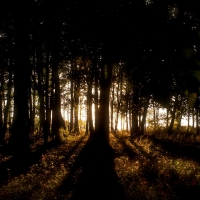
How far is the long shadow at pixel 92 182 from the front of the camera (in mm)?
8009

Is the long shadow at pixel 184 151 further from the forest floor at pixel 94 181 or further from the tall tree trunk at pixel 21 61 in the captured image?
the tall tree trunk at pixel 21 61

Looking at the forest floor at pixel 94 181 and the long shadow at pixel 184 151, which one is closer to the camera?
the forest floor at pixel 94 181

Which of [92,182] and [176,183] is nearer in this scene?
[176,183]

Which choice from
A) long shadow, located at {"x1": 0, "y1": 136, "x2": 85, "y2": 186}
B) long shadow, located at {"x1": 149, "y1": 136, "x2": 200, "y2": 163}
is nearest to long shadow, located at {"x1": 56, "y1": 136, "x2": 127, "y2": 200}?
long shadow, located at {"x1": 0, "y1": 136, "x2": 85, "y2": 186}

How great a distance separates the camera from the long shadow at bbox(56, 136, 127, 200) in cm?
801

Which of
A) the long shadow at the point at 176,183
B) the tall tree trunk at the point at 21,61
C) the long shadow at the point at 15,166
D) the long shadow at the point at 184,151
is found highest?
the tall tree trunk at the point at 21,61

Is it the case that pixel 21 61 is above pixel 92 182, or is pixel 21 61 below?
above

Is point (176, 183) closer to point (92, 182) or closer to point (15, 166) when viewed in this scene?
point (92, 182)

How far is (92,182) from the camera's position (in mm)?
9531

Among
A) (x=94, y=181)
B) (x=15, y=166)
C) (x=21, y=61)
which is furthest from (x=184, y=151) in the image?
(x=21, y=61)

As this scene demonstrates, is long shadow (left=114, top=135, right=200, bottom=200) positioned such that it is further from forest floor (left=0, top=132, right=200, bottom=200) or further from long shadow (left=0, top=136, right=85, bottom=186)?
long shadow (left=0, top=136, right=85, bottom=186)

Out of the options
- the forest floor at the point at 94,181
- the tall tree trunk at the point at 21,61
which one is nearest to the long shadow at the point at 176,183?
the forest floor at the point at 94,181

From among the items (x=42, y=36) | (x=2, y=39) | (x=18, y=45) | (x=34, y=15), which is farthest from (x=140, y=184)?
(x=2, y=39)

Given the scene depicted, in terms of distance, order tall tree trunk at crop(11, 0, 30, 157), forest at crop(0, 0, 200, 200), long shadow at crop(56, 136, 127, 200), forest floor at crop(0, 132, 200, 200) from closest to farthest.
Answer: forest at crop(0, 0, 200, 200) < forest floor at crop(0, 132, 200, 200) < long shadow at crop(56, 136, 127, 200) < tall tree trunk at crop(11, 0, 30, 157)
